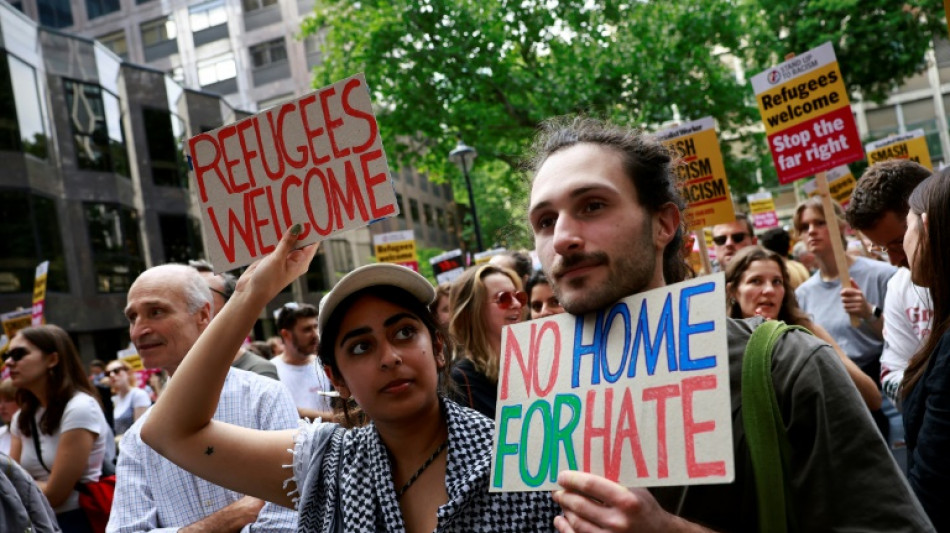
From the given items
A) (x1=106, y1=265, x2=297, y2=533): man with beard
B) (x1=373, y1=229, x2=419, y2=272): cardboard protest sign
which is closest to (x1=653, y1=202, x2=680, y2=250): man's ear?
(x1=106, y1=265, x2=297, y2=533): man with beard

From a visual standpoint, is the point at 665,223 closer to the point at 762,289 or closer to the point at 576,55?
the point at 762,289

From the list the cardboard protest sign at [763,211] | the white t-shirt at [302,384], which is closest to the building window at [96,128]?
the cardboard protest sign at [763,211]

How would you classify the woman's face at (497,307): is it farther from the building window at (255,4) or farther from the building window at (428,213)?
the building window at (428,213)

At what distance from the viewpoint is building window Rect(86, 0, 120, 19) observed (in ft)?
123

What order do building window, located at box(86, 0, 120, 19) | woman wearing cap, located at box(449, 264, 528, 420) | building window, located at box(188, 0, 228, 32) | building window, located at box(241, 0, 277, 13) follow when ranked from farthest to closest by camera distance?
building window, located at box(241, 0, 277, 13)
building window, located at box(188, 0, 228, 32)
building window, located at box(86, 0, 120, 19)
woman wearing cap, located at box(449, 264, 528, 420)

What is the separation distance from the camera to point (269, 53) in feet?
131

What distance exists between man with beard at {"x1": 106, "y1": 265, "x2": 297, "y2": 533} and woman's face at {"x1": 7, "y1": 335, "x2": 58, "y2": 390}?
7.35ft

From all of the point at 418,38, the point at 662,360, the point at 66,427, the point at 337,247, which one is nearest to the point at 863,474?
the point at 662,360

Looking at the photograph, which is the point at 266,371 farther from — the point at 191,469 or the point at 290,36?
the point at 290,36

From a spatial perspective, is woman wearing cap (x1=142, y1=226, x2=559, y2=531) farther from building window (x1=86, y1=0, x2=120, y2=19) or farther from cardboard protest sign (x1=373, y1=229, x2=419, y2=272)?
building window (x1=86, y1=0, x2=120, y2=19)

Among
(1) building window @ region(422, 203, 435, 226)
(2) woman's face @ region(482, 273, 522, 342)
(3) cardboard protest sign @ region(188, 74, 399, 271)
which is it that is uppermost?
(1) building window @ region(422, 203, 435, 226)

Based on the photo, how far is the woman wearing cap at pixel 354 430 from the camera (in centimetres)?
220

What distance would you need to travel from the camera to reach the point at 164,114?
1137 inches

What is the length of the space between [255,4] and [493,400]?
130 feet
